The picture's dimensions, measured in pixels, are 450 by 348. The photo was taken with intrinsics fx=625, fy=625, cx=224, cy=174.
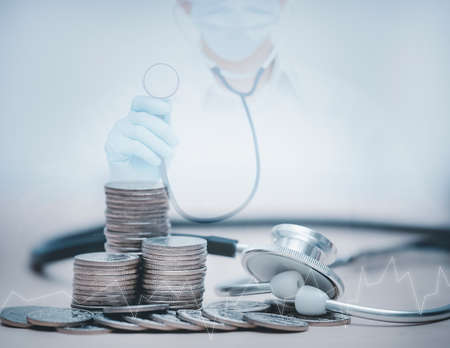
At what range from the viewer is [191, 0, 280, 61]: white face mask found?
3.53 meters

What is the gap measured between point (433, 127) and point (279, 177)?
1.14 m

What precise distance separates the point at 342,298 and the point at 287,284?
18.9 inches

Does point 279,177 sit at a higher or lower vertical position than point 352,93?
lower

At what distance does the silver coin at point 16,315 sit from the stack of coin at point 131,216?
522 millimetres

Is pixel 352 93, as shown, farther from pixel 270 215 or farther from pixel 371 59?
pixel 270 215

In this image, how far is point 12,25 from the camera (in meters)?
3.47

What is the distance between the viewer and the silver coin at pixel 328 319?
220cm

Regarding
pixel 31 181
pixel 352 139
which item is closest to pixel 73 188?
pixel 31 181

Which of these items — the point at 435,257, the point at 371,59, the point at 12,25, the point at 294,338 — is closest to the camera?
the point at 294,338

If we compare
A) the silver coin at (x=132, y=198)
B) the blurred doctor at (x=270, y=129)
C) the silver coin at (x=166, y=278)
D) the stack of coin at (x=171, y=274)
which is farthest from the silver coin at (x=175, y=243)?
the blurred doctor at (x=270, y=129)

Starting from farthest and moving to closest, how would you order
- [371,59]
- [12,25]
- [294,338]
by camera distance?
[371,59]
[12,25]
[294,338]

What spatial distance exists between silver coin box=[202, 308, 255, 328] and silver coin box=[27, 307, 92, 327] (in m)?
0.41

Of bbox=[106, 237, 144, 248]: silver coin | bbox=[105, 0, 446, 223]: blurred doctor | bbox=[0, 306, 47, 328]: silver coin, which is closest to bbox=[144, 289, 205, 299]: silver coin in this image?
bbox=[106, 237, 144, 248]: silver coin

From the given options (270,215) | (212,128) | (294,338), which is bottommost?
(294,338)
